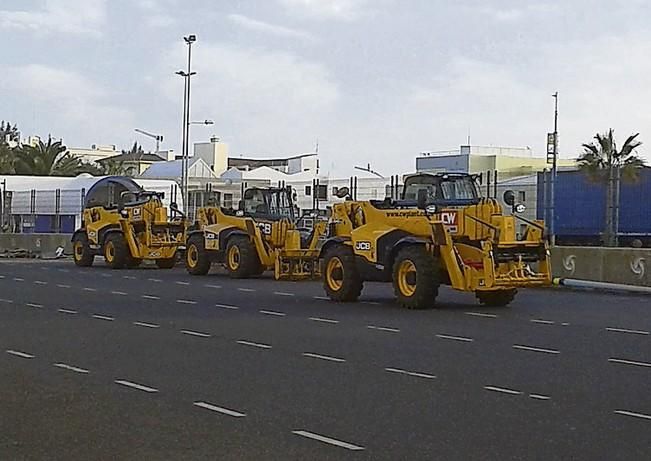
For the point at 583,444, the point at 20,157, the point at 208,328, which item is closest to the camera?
the point at 583,444

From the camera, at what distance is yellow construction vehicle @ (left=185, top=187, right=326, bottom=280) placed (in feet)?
95.5

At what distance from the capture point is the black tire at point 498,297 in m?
21.2

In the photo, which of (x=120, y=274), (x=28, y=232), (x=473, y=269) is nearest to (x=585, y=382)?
(x=473, y=269)

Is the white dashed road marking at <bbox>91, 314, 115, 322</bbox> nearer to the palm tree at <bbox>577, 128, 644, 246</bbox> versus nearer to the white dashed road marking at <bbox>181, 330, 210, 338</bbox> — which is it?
the white dashed road marking at <bbox>181, 330, 210, 338</bbox>

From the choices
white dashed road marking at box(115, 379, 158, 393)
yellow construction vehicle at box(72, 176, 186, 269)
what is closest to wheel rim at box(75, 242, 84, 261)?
yellow construction vehicle at box(72, 176, 186, 269)

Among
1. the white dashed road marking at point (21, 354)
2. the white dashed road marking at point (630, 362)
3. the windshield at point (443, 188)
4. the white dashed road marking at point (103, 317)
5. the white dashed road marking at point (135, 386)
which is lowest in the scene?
the white dashed road marking at point (21, 354)

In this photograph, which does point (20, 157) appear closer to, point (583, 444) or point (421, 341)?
point (421, 341)

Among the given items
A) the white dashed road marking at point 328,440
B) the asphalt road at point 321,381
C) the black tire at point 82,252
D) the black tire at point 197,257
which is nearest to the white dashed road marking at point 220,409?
the asphalt road at point 321,381

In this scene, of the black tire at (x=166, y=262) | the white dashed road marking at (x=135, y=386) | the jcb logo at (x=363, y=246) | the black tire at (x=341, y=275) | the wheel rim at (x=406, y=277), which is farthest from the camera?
the black tire at (x=166, y=262)

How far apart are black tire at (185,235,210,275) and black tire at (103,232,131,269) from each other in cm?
352

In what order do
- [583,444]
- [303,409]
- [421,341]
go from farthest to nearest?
[421,341], [303,409], [583,444]

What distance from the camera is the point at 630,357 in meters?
14.1

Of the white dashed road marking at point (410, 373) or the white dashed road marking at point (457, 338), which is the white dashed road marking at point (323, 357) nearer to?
the white dashed road marking at point (410, 373)

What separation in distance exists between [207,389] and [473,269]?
980 cm
